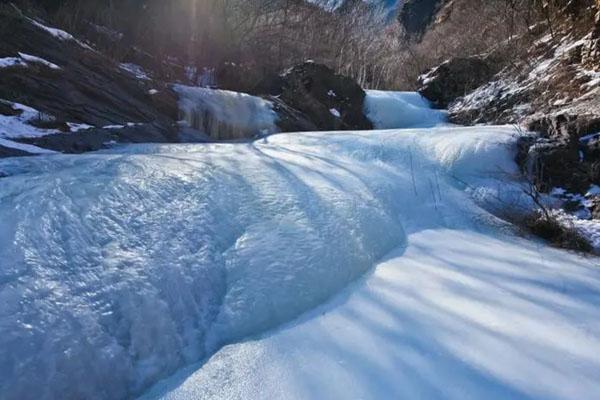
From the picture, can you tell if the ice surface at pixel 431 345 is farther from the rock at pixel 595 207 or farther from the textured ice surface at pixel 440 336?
the rock at pixel 595 207

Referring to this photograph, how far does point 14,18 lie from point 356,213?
498 cm

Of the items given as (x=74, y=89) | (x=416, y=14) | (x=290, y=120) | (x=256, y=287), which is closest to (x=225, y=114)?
(x=290, y=120)

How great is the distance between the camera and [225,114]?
7109mm

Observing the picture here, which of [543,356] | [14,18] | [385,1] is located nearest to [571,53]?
[543,356]

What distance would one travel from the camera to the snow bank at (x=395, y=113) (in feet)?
32.6

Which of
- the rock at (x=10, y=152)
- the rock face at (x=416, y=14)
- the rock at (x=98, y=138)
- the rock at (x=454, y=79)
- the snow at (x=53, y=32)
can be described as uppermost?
the rock face at (x=416, y=14)

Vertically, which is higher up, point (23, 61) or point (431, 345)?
point (23, 61)

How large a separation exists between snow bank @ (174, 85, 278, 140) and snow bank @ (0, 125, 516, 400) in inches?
118

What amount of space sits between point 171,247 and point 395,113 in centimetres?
904

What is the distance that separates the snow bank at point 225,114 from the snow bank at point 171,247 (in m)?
3.01

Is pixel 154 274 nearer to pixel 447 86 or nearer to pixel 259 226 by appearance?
pixel 259 226

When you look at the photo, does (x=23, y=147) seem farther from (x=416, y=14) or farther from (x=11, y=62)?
(x=416, y=14)

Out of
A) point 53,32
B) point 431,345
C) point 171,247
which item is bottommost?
point 431,345

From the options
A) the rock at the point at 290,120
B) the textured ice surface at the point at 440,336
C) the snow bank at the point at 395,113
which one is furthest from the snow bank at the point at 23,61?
the snow bank at the point at 395,113
